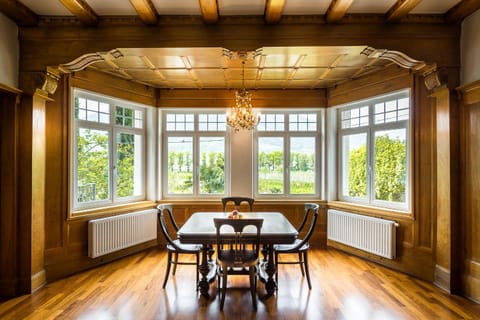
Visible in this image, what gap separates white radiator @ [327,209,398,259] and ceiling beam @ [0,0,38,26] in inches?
192

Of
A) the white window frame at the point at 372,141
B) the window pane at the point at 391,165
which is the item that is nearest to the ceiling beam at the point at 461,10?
the white window frame at the point at 372,141

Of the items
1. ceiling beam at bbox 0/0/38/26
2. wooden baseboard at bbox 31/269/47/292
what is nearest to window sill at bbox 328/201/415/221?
wooden baseboard at bbox 31/269/47/292

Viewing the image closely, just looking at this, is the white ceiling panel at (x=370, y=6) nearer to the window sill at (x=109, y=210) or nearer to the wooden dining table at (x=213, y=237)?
the wooden dining table at (x=213, y=237)

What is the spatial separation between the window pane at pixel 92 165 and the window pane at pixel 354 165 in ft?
13.1

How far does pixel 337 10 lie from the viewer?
9.21 feet

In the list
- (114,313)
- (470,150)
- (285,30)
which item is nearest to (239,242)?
(114,313)

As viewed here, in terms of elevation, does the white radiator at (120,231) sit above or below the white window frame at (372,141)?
below

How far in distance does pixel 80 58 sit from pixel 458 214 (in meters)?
4.57

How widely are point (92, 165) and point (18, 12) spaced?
6.88 ft

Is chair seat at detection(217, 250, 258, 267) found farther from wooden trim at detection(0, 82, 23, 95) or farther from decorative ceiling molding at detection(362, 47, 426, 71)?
wooden trim at detection(0, 82, 23, 95)

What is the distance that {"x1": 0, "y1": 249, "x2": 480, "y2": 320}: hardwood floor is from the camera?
270cm

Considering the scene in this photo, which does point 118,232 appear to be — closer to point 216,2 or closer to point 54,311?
point 54,311

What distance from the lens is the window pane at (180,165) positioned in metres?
5.26

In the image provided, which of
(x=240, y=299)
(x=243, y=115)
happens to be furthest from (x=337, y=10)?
(x=240, y=299)
